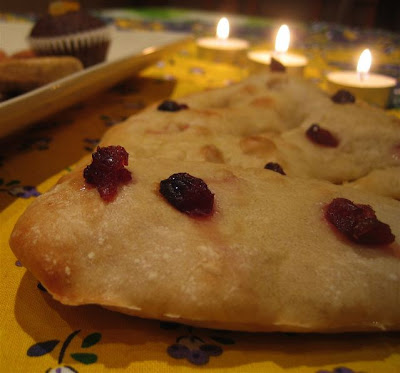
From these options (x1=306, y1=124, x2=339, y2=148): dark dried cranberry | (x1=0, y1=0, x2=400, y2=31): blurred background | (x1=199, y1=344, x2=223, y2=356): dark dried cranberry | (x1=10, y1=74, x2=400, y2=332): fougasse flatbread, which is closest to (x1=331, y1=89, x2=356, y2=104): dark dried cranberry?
(x1=306, y1=124, x2=339, y2=148): dark dried cranberry

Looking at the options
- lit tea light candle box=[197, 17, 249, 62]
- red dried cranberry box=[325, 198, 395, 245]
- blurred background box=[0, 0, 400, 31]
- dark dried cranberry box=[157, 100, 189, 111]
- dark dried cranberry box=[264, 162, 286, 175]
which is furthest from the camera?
blurred background box=[0, 0, 400, 31]

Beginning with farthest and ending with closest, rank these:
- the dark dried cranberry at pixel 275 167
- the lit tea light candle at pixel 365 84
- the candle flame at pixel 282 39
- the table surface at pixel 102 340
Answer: the candle flame at pixel 282 39 → the lit tea light candle at pixel 365 84 → the dark dried cranberry at pixel 275 167 → the table surface at pixel 102 340

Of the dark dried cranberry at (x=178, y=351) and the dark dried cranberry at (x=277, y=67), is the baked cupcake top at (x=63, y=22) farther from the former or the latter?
the dark dried cranberry at (x=178, y=351)

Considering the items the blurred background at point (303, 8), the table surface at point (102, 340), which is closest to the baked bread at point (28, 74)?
the table surface at point (102, 340)

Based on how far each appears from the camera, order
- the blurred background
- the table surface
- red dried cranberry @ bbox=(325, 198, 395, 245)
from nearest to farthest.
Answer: the table surface
red dried cranberry @ bbox=(325, 198, 395, 245)
the blurred background

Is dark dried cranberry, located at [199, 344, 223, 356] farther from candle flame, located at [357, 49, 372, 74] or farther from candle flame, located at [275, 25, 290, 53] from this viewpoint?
candle flame, located at [275, 25, 290, 53]

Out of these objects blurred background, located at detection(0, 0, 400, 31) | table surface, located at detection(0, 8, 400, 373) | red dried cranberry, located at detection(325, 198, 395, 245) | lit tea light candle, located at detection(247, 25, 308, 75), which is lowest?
blurred background, located at detection(0, 0, 400, 31)

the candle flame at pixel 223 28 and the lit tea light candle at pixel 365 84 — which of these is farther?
the candle flame at pixel 223 28

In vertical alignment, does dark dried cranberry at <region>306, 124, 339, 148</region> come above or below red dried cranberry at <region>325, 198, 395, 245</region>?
below
